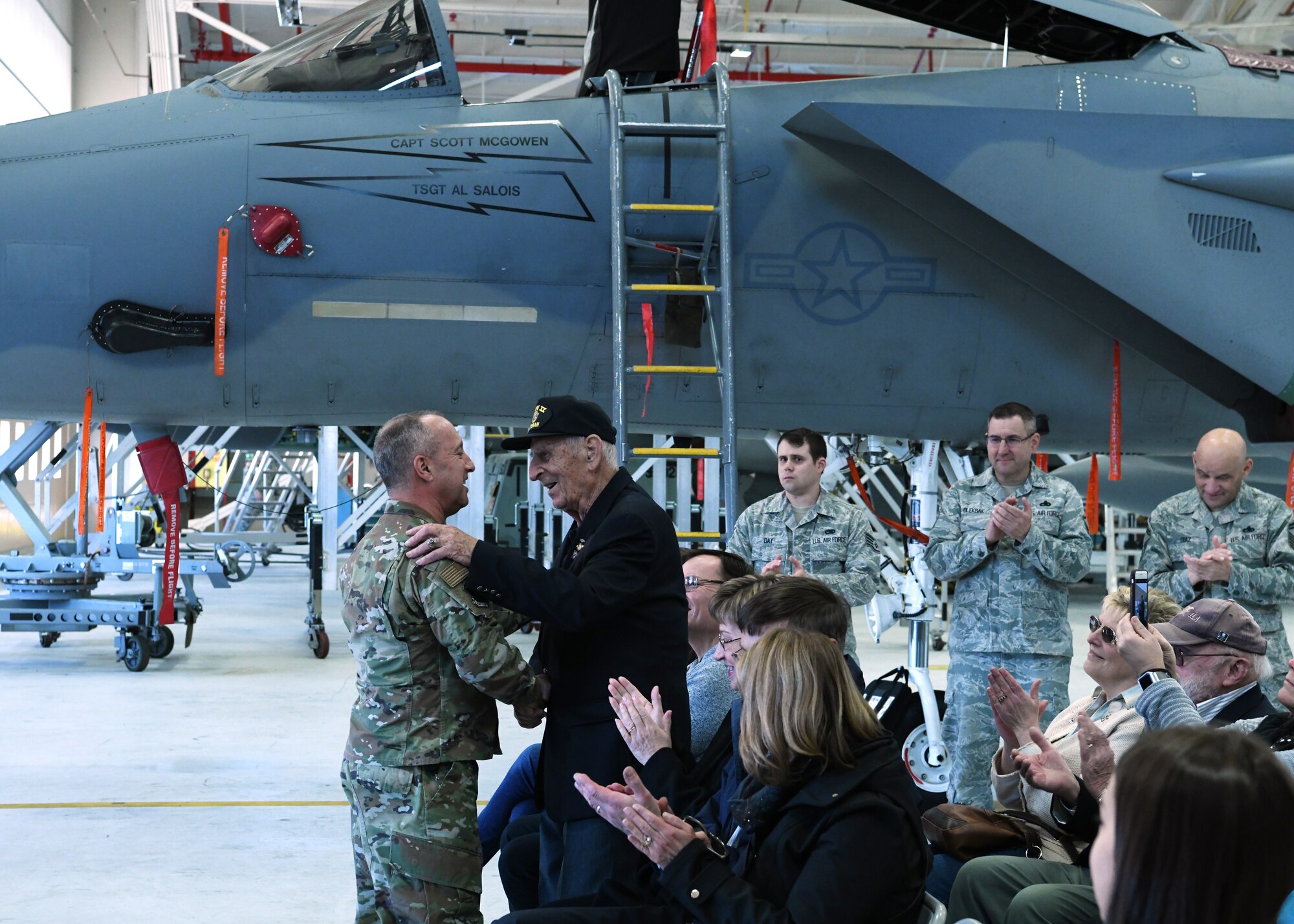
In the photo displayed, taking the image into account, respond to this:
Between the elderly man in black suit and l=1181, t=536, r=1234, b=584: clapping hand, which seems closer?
the elderly man in black suit

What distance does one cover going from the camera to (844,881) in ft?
7.40

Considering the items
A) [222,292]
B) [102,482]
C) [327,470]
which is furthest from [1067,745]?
[327,470]

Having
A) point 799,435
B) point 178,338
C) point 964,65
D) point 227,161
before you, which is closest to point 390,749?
point 799,435

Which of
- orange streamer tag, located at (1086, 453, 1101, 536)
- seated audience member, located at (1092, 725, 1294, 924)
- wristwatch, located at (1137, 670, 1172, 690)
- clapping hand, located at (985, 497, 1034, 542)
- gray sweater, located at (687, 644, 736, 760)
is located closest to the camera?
seated audience member, located at (1092, 725, 1294, 924)

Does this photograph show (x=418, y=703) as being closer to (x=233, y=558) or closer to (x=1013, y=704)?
(x=1013, y=704)

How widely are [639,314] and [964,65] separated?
758 inches

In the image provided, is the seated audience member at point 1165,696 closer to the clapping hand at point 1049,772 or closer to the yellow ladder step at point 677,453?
the clapping hand at point 1049,772

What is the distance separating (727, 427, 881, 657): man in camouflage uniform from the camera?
5340mm

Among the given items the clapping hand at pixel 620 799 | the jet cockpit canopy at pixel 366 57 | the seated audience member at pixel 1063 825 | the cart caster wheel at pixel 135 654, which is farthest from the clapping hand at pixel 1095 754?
the cart caster wheel at pixel 135 654

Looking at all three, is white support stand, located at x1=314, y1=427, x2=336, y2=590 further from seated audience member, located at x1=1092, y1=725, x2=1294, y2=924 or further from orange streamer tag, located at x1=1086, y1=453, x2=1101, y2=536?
seated audience member, located at x1=1092, y1=725, x2=1294, y2=924

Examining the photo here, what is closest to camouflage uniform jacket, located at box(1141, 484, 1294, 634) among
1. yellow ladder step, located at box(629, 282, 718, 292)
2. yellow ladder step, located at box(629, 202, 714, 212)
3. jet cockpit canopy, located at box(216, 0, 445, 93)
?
yellow ladder step, located at box(629, 282, 718, 292)

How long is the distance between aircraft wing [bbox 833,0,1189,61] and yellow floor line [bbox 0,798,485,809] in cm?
482

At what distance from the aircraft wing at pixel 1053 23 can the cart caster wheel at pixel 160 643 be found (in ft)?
28.2

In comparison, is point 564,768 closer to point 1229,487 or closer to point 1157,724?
point 1157,724
